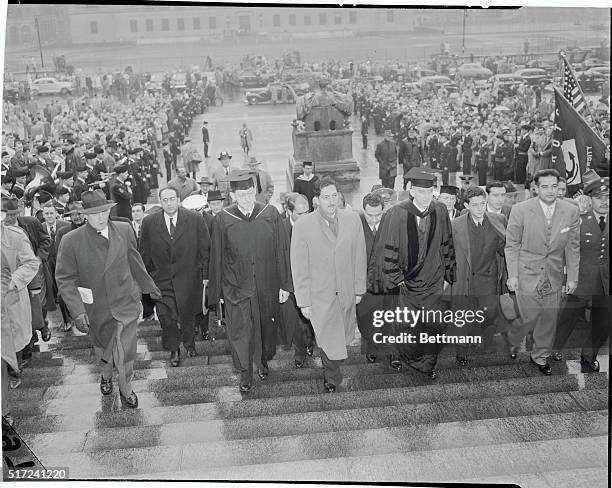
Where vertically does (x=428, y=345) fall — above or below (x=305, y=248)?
below

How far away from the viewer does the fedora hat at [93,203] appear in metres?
4.36

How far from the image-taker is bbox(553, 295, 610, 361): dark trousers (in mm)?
4750

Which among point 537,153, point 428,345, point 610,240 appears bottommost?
point 428,345

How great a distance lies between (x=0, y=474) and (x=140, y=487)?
2.73ft

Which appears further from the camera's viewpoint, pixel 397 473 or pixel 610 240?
pixel 610 240

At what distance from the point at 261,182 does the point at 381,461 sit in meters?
1.88

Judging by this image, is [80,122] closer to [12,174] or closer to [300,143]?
[12,174]

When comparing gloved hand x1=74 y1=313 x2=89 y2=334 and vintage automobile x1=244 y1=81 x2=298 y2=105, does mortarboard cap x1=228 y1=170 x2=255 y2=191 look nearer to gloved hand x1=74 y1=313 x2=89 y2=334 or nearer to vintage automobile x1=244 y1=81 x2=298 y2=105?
vintage automobile x1=244 y1=81 x2=298 y2=105

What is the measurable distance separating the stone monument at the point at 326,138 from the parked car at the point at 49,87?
1.39 m

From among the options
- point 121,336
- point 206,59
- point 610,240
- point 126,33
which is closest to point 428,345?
point 610,240

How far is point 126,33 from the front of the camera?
438 cm

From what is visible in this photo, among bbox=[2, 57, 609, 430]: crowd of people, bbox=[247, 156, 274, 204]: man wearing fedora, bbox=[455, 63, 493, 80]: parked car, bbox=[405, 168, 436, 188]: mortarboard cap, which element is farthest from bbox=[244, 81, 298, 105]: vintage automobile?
bbox=[455, 63, 493, 80]: parked car

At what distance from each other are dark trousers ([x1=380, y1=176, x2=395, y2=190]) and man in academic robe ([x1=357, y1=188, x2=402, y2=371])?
74 mm

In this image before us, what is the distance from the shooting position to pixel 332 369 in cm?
457
